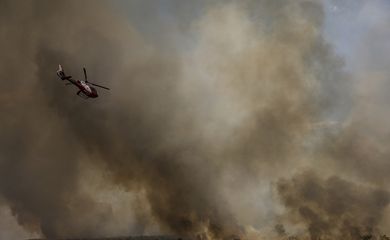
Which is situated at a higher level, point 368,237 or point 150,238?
point 368,237

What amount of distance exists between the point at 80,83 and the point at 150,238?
35858mm

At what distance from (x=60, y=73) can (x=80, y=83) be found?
6.79 meters

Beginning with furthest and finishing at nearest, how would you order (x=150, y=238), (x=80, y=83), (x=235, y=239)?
(x=235, y=239)
(x=150, y=238)
(x=80, y=83)

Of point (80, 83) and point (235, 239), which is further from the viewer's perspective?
point (235, 239)

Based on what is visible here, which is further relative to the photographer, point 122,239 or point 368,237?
point 368,237

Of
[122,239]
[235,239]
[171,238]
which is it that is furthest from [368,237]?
[122,239]

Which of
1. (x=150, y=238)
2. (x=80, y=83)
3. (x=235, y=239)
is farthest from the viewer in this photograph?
(x=235, y=239)

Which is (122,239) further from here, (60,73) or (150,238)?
(60,73)

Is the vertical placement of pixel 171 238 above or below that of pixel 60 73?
below

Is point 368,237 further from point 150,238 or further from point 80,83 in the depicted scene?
point 80,83

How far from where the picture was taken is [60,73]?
283 feet

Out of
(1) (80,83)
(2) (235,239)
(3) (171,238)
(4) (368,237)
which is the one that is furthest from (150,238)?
(4) (368,237)

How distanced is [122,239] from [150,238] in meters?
6.50

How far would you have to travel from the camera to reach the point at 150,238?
8831 centimetres
